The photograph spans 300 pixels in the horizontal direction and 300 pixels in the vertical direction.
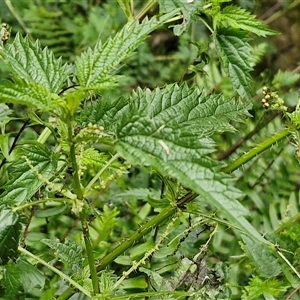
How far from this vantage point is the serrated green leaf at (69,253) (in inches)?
33.6

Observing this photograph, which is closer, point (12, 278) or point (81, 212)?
point (81, 212)

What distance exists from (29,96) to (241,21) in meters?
0.45

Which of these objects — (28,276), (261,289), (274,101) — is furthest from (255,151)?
(28,276)

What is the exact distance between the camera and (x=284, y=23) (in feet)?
9.48

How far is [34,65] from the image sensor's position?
2.43ft

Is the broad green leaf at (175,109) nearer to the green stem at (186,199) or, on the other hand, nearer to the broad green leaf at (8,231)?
the green stem at (186,199)

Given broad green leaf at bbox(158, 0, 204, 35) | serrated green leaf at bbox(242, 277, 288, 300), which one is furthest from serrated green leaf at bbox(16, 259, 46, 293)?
broad green leaf at bbox(158, 0, 204, 35)

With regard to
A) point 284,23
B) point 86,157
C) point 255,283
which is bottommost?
point 255,283

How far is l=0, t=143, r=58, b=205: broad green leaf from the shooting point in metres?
0.74

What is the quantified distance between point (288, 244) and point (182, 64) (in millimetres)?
1187

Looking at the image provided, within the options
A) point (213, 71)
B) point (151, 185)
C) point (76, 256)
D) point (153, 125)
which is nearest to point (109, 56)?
point (153, 125)

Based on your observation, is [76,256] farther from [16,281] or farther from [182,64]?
[182,64]

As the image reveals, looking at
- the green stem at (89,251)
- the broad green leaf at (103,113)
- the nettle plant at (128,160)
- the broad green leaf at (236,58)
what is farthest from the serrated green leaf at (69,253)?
the broad green leaf at (236,58)

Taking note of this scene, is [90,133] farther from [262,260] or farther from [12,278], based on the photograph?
[262,260]
